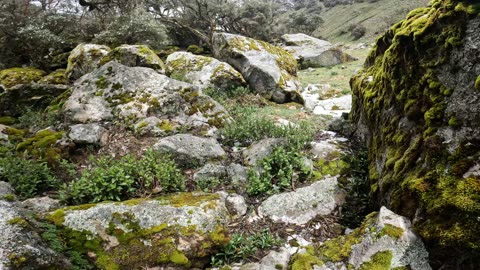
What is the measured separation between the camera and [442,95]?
397cm

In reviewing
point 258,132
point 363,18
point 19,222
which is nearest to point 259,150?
point 258,132

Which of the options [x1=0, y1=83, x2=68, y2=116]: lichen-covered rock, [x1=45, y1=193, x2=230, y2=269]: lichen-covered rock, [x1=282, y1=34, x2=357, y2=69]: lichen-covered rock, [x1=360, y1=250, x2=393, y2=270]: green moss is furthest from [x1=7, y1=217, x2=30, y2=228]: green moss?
[x1=282, y1=34, x2=357, y2=69]: lichen-covered rock

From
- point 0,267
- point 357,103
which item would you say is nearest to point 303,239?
point 0,267

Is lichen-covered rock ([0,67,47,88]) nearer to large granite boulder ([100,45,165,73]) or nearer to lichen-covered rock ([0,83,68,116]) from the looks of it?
lichen-covered rock ([0,83,68,116])

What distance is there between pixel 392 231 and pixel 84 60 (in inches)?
560

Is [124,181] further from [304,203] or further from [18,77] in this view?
[18,77]

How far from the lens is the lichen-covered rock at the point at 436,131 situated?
3318 millimetres

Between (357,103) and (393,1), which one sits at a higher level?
(393,1)

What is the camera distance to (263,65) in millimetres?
14031

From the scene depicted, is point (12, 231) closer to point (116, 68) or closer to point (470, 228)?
point (470, 228)

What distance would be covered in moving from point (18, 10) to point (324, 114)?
809 inches

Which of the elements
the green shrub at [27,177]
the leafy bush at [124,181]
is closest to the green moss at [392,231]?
the leafy bush at [124,181]

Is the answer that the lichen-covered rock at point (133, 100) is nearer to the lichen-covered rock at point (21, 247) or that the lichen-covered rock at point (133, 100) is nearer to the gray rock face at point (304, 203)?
the gray rock face at point (304, 203)

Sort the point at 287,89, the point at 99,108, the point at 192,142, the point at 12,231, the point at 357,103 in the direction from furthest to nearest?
the point at 287,89
the point at 99,108
the point at 357,103
the point at 192,142
the point at 12,231
